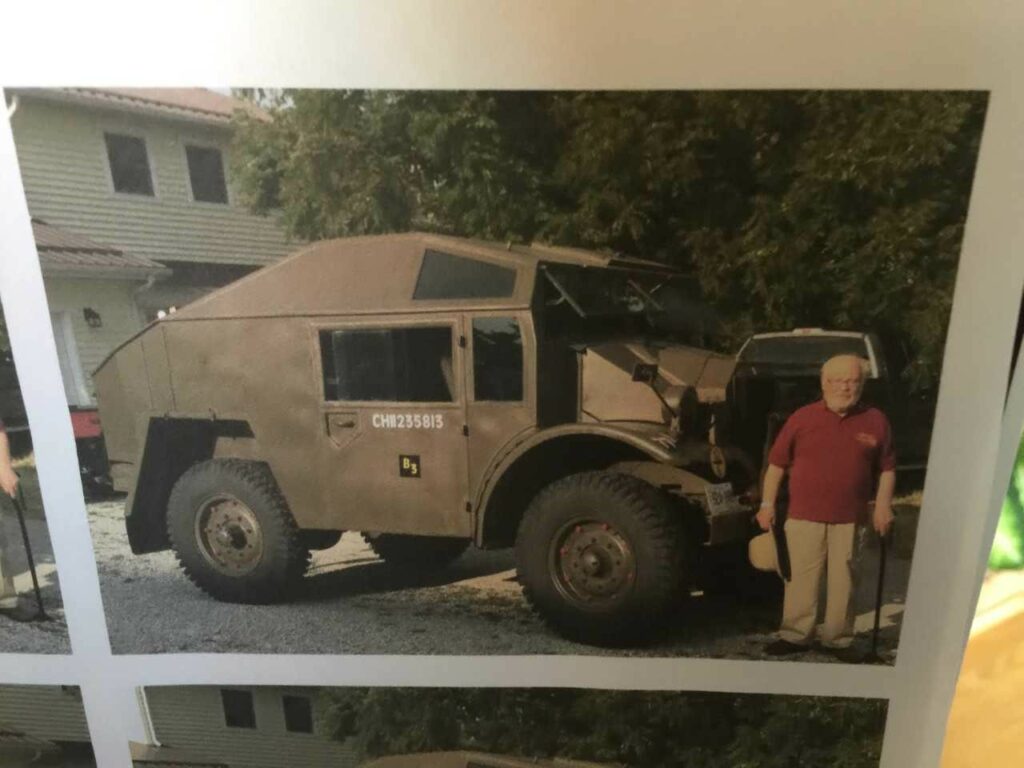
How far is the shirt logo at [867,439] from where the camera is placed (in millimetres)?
486

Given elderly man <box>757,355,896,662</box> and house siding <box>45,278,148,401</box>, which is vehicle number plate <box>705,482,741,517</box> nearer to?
elderly man <box>757,355,896,662</box>

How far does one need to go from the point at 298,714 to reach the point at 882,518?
1.42 ft

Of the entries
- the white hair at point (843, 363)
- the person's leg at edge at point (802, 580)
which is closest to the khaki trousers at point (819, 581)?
the person's leg at edge at point (802, 580)

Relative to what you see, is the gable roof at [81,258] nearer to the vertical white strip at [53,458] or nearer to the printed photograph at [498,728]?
the vertical white strip at [53,458]

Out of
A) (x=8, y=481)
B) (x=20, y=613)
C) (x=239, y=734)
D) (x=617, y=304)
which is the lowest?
(x=239, y=734)

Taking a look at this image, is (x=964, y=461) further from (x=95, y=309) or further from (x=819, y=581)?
(x=95, y=309)

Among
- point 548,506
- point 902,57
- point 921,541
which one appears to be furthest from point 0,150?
point 921,541

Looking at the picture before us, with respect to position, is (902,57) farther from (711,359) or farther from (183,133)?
(183,133)

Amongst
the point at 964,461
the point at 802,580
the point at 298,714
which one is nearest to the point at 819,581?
the point at 802,580

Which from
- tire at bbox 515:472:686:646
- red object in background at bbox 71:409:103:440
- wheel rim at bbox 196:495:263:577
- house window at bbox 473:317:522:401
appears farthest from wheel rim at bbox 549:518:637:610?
red object in background at bbox 71:409:103:440

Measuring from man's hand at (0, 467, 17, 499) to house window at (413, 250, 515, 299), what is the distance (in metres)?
0.30

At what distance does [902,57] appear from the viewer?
40 centimetres

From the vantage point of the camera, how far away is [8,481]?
523 millimetres

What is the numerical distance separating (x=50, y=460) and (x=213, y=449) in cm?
11
